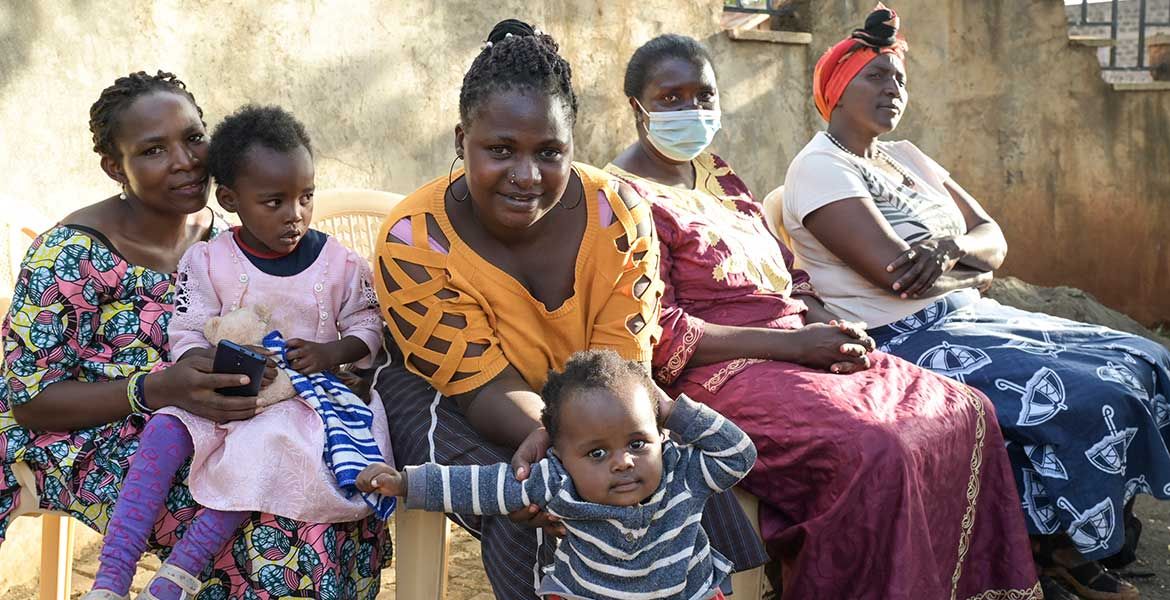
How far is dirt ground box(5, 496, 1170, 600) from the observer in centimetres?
394

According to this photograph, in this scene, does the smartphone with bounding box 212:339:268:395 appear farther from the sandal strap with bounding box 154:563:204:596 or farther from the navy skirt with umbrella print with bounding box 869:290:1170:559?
the navy skirt with umbrella print with bounding box 869:290:1170:559

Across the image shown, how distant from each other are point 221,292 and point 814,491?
1588mm

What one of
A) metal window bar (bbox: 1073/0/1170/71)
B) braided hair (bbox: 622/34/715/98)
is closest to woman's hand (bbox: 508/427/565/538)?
braided hair (bbox: 622/34/715/98)

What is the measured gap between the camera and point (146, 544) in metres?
2.61

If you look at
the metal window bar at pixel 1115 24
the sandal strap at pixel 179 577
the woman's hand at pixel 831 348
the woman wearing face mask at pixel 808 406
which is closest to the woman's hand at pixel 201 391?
the sandal strap at pixel 179 577

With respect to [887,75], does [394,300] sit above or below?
below

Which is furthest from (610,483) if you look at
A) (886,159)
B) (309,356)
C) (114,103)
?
(886,159)

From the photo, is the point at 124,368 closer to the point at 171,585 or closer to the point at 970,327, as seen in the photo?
the point at 171,585

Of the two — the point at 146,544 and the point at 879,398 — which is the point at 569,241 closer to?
the point at 879,398

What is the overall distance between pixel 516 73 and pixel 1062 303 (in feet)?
19.0

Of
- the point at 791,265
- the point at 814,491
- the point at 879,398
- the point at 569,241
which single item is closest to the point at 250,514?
the point at 569,241

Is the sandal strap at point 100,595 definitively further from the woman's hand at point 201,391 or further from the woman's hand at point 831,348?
the woman's hand at point 831,348

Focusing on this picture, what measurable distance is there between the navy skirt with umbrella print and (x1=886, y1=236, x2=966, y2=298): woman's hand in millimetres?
193

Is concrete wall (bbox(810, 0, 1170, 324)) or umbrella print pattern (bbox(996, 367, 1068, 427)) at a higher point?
concrete wall (bbox(810, 0, 1170, 324))
